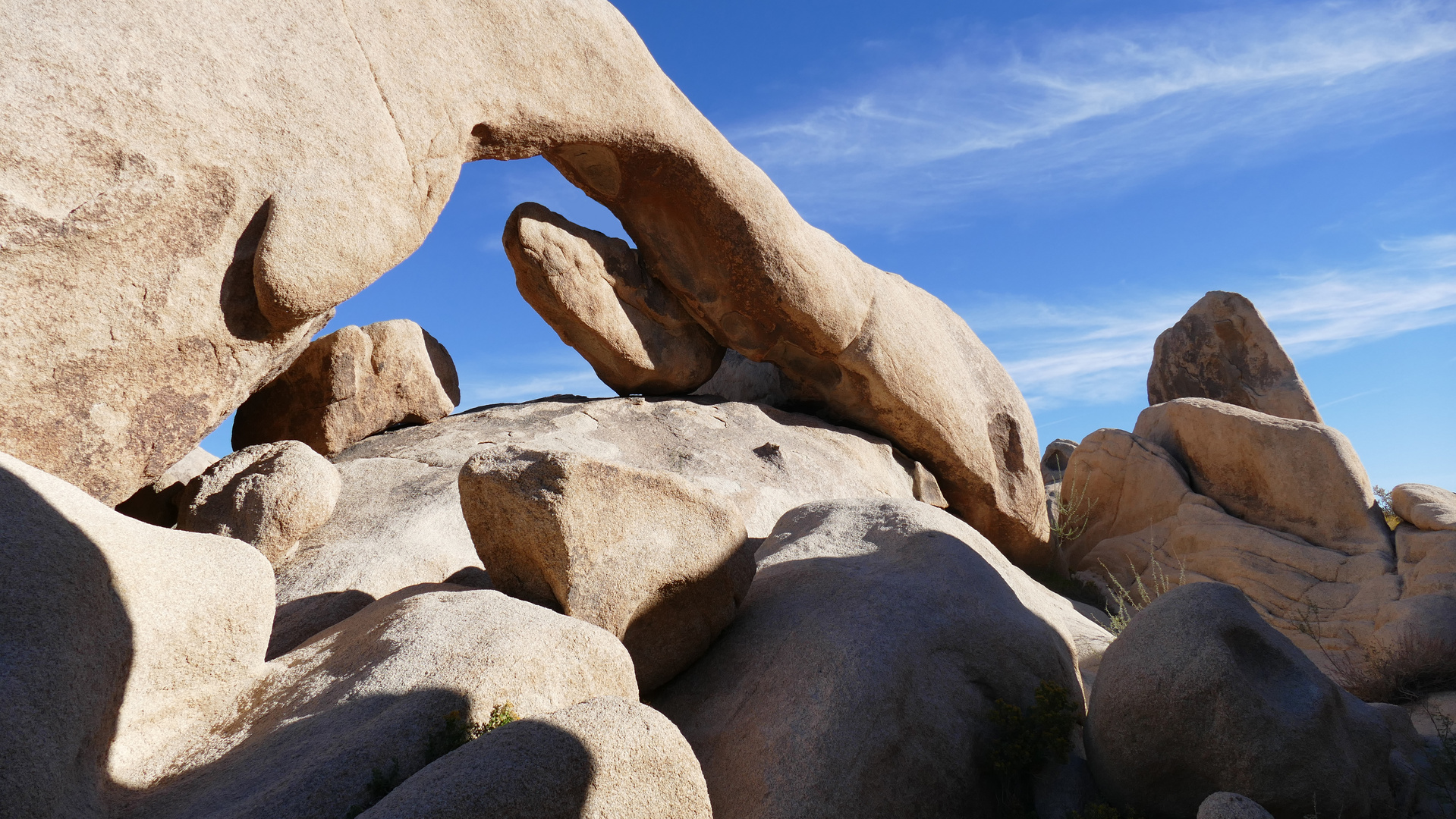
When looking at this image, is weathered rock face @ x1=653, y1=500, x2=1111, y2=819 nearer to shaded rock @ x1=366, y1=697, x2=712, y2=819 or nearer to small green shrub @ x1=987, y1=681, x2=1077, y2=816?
small green shrub @ x1=987, y1=681, x2=1077, y2=816

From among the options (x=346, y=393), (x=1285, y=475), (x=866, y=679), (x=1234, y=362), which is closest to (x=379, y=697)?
(x=866, y=679)

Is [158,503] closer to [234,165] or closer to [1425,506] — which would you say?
[234,165]

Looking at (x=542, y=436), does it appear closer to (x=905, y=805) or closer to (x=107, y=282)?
(x=107, y=282)

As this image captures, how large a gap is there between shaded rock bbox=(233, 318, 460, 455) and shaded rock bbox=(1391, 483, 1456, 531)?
8624 millimetres

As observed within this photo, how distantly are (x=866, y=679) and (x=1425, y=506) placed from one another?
301 inches

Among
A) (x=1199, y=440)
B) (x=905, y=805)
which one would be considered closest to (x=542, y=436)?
(x=905, y=805)

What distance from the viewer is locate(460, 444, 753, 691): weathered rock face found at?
4.03 metres

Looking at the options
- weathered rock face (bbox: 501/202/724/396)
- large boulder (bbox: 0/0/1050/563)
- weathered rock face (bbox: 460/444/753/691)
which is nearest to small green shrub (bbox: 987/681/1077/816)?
weathered rock face (bbox: 460/444/753/691)

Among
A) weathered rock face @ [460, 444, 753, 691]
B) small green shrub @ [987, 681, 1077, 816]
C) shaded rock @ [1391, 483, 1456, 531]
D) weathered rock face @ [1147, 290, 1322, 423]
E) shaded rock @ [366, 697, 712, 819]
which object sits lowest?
small green shrub @ [987, 681, 1077, 816]

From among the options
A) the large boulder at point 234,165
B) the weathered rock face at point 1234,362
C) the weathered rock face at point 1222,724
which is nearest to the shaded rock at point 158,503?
the large boulder at point 234,165

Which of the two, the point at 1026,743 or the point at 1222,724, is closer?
the point at 1222,724

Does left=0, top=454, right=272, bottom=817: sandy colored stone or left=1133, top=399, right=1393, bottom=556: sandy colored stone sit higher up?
left=1133, top=399, right=1393, bottom=556: sandy colored stone

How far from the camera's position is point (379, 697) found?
311 cm

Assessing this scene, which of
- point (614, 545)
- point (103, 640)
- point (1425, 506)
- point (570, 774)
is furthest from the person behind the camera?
point (1425, 506)
